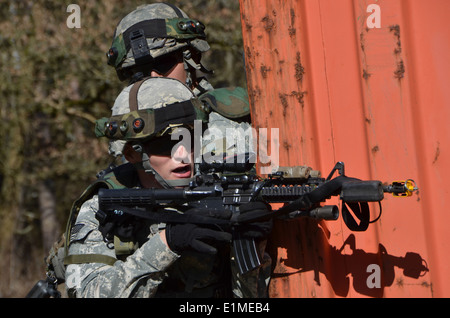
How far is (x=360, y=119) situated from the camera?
2.66 meters

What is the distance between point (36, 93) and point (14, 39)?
33.3 inches

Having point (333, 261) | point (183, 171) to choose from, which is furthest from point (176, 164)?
point (333, 261)

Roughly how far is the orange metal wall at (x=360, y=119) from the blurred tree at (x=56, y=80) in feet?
18.8

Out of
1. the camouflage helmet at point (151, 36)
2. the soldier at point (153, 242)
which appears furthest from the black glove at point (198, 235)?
the camouflage helmet at point (151, 36)

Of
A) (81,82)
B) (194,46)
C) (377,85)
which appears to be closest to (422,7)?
(377,85)

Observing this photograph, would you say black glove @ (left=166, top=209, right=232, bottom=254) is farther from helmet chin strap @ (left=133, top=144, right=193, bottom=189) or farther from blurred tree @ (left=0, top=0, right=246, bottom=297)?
blurred tree @ (left=0, top=0, right=246, bottom=297)

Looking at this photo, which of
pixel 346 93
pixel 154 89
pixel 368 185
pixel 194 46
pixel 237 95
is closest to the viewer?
pixel 368 185

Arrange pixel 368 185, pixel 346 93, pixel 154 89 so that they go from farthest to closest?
1. pixel 154 89
2. pixel 346 93
3. pixel 368 185

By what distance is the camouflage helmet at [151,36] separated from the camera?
374 cm

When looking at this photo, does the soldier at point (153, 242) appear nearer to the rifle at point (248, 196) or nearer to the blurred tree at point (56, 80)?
the rifle at point (248, 196)

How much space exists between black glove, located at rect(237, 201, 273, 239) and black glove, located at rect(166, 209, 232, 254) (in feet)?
0.23
